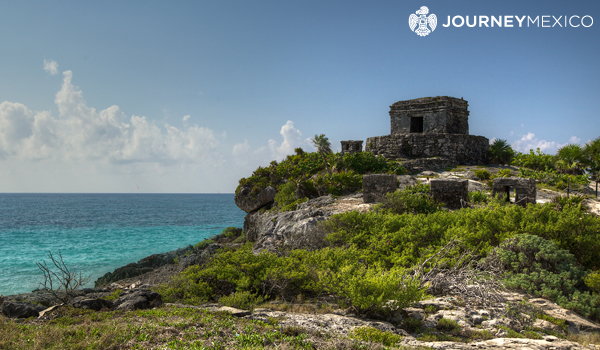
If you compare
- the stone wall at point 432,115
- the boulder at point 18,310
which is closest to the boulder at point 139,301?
the boulder at point 18,310

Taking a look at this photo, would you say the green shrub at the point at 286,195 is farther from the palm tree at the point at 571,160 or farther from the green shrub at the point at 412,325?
the palm tree at the point at 571,160

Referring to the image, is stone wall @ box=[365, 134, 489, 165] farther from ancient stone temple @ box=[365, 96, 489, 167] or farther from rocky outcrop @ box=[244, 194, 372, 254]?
rocky outcrop @ box=[244, 194, 372, 254]

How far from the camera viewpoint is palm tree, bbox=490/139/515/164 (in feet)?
77.2

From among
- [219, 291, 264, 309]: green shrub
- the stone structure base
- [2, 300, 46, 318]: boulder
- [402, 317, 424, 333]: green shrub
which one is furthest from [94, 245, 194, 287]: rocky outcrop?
the stone structure base

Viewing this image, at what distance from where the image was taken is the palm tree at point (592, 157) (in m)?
18.0

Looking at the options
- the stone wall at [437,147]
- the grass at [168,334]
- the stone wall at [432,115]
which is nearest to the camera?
the grass at [168,334]

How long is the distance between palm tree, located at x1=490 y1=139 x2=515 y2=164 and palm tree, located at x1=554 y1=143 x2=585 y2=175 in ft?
12.1

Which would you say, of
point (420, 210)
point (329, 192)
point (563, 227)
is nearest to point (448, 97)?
point (329, 192)

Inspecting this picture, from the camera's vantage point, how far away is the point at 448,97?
22875 millimetres

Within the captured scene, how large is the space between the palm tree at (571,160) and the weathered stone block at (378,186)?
12.7 metres

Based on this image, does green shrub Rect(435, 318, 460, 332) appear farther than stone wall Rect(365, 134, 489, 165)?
No

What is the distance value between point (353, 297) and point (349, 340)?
1.09 m

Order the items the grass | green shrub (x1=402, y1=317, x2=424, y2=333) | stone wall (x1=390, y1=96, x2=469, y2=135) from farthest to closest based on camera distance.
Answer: stone wall (x1=390, y1=96, x2=469, y2=135), green shrub (x1=402, y1=317, x2=424, y2=333), the grass

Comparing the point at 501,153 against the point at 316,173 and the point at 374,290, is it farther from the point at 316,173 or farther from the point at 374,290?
the point at 374,290
